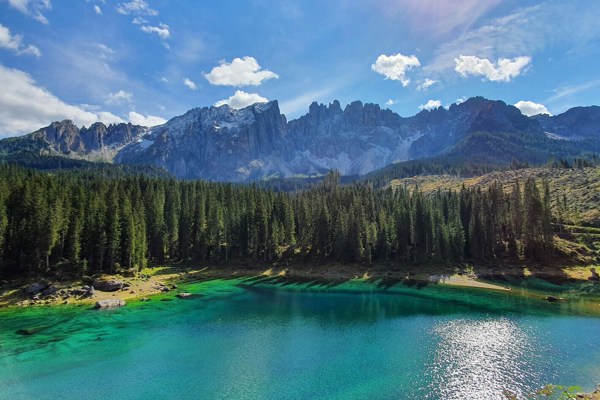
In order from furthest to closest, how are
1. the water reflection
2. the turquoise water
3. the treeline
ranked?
the treeline
the turquoise water
the water reflection

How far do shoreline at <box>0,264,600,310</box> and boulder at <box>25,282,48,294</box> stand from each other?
0.91 m

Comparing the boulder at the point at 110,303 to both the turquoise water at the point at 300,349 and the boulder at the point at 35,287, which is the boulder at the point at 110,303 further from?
the boulder at the point at 35,287

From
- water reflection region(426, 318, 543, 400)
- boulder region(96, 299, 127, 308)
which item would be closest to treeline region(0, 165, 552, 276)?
boulder region(96, 299, 127, 308)

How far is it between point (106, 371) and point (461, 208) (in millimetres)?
123938

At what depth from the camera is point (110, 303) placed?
7100 centimetres

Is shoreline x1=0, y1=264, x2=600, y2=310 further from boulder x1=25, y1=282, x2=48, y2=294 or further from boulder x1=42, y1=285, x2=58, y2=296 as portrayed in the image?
boulder x1=25, y1=282, x2=48, y2=294

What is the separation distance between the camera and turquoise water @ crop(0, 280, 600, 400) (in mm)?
37344

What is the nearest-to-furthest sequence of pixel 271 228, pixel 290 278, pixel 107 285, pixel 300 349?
pixel 300 349 < pixel 107 285 < pixel 290 278 < pixel 271 228

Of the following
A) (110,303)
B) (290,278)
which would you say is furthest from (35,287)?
(290,278)

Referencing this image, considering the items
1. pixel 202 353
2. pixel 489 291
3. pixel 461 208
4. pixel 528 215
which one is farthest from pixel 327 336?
pixel 461 208

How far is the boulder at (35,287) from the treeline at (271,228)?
12398 millimetres

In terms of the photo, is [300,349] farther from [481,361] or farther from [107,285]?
[107,285]

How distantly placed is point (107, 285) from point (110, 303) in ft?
36.2

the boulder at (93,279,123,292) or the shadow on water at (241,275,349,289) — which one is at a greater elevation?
the boulder at (93,279,123,292)
